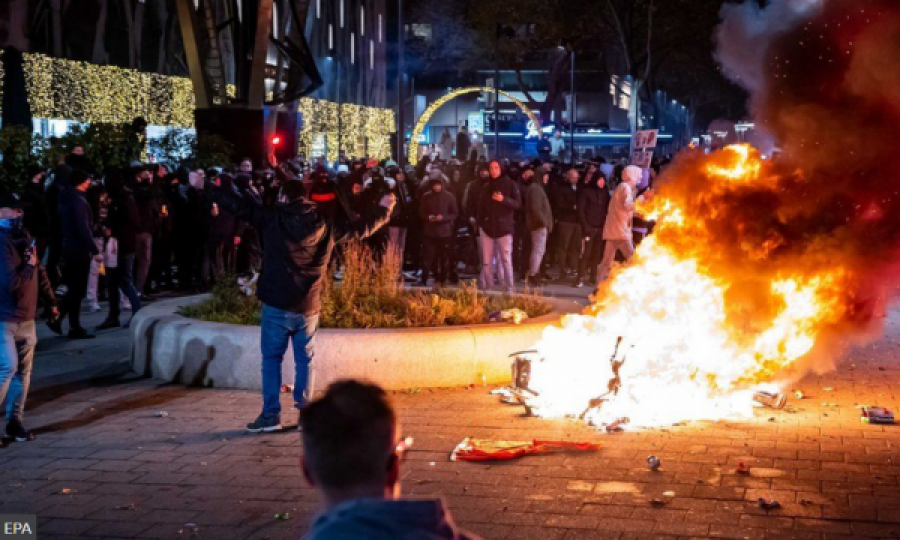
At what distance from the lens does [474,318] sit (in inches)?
447

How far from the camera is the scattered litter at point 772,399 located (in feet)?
31.8

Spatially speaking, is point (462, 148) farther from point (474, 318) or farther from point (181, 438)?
point (181, 438)

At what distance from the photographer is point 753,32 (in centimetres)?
1019

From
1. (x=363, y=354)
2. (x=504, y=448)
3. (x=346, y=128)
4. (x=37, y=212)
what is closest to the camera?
(x=504, y=448)

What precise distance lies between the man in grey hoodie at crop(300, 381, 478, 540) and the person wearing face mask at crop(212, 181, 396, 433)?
20.2ft

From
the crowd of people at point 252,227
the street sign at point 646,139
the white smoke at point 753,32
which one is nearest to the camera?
the white smoke at point 753,32

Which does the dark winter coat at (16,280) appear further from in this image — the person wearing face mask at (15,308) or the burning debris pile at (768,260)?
the burning debris pile at (768,260)

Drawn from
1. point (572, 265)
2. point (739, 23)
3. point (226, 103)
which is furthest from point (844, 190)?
point (226, 103)

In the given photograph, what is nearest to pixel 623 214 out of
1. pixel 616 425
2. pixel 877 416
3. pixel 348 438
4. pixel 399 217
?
pixel 399 217

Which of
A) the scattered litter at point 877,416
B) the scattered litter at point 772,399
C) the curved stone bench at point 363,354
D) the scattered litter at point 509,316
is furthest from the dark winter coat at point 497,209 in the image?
the scattered litter at point 877,416

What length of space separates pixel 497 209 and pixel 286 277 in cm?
804

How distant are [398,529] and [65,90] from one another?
22896 mm

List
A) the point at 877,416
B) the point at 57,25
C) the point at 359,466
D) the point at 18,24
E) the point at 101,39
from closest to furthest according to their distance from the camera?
the point at 359,466 < the point at 877,416 < the point at 18,24 < the point at 57,25 < the point at 101,39

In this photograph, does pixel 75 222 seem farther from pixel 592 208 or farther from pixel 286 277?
pixel 592 208
